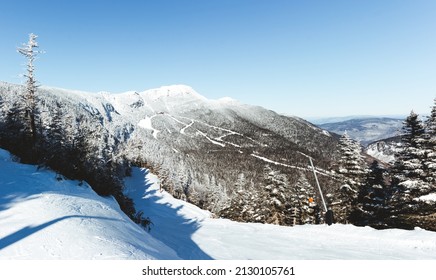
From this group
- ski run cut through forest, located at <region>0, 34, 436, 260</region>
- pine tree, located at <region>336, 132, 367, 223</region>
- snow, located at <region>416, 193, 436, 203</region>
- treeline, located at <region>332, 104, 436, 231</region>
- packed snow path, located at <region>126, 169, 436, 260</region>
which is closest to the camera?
ski run cut through forest, located at <region>0, 34, 436, 260</region>

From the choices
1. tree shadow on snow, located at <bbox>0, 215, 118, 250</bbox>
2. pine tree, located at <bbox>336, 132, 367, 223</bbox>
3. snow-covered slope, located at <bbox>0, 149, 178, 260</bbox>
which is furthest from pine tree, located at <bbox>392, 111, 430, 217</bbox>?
tree shadow on snow, located at <bbox>0, 215, 118, 250</bbox>

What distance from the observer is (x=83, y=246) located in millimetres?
7648

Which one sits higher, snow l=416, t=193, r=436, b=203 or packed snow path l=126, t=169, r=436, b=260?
snow l=416, t=193, r=436, b=203

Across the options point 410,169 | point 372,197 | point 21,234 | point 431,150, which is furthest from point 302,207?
point 21,234

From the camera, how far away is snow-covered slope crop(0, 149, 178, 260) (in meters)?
7.28

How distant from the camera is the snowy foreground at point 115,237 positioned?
7.66 meters

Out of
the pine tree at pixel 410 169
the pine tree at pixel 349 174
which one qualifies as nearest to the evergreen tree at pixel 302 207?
the pine tree at pixel 349 174

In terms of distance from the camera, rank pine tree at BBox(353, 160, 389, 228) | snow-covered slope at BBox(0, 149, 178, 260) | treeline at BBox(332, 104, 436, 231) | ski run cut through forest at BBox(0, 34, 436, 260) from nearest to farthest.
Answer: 1. snow-covered slope at BBox(0, 149, 178, 260)
2. ski run cut through forest at BBox(0, 34, 436, 260)
3. treeline at BBox(332, 104, 436, 231)
4. pine tree at BBox(353, 160, 389, 228)

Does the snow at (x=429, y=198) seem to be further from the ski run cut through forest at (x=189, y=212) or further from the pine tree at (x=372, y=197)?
the pine tree at (x=372, y=197)

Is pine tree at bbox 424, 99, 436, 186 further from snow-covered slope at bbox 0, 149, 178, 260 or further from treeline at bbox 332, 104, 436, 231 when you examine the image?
snow-covered slope at bbox 0, 149, 178, 260

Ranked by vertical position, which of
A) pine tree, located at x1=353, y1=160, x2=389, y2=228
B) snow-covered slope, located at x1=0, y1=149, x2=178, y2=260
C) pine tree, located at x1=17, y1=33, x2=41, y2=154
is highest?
pine tree, located at x1=17, y1=33, x2=41, y2=154

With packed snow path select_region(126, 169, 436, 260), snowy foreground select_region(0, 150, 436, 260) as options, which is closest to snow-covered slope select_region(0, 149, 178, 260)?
snowy foreground select_region(0, 150, 436, 260)

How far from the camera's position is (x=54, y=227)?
8508mm

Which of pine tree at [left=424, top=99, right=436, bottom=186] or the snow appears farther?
pine tree at [left=424, top=99, right=436, bottom=186]
